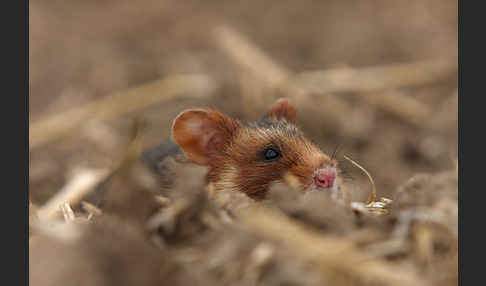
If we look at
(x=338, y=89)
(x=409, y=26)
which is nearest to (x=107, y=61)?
(x=338, y=89)

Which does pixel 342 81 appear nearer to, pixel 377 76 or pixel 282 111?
pixel 377 76

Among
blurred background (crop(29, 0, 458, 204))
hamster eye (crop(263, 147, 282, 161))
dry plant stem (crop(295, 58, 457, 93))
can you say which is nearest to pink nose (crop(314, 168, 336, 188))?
hamster eye (crop(263, 147, 282, 161))

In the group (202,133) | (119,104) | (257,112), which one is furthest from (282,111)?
(119,104)

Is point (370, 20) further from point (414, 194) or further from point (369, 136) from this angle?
point (414, 194)

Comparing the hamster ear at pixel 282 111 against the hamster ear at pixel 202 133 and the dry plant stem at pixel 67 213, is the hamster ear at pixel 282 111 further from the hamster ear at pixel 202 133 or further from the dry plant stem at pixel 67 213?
the dry plant stem at pixel 67 213

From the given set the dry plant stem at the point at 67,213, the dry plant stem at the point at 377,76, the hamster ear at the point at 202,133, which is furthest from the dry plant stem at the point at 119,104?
the hamster ear at the point at 202,133
